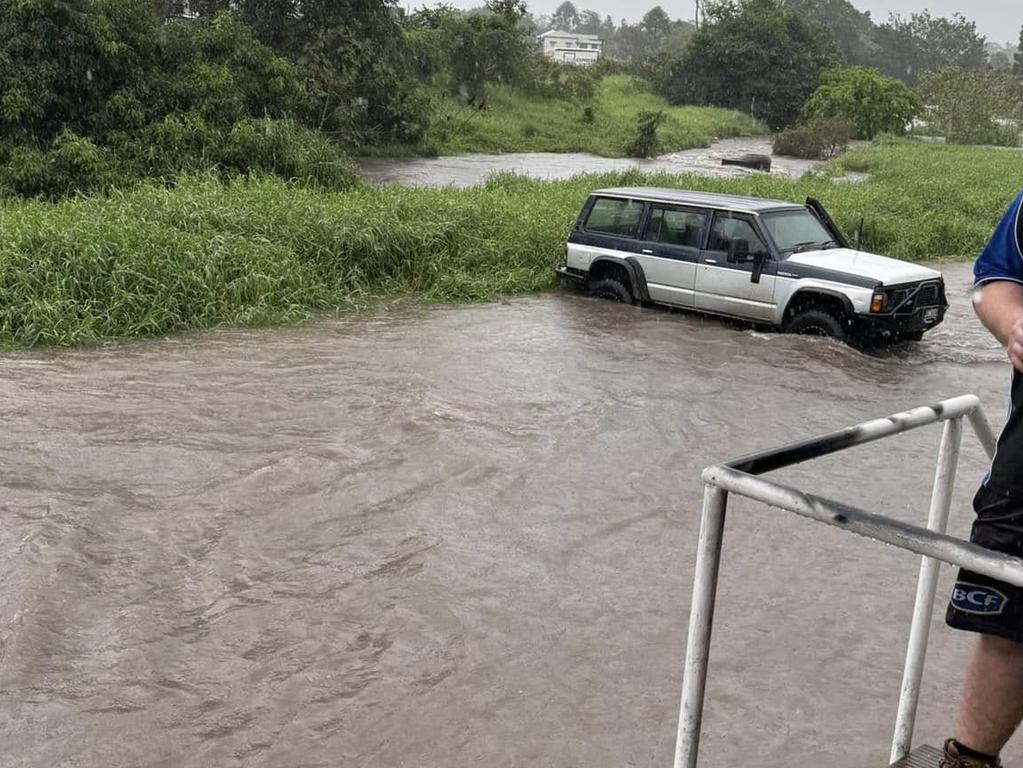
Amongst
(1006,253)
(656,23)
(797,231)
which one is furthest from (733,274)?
(656,23)

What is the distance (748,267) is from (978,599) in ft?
30.7

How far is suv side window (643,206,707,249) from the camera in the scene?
471 inches

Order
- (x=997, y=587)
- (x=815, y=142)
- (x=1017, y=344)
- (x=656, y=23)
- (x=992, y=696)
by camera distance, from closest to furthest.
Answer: (x=1017, y=344)
(x=997, y=587)
(x=992, y=696)
(x=815, y=142)
(x=656, y=23)

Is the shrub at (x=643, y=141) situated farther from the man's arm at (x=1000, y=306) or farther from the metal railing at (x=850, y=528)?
the man's arm at (x=1000, y=306)

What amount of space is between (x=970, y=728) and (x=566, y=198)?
624 inches

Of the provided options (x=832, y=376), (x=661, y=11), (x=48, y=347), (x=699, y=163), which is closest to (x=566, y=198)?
(x=832, y=376)

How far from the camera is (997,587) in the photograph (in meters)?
2.36

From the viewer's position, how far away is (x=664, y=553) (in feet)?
20.0

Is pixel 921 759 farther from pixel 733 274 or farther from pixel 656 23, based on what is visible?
pixel 656 23

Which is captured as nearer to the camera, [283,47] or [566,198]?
[566,198]

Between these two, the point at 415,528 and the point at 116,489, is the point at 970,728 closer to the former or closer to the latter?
the point at 415,528

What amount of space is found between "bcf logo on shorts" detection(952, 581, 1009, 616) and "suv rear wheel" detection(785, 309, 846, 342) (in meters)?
8.76

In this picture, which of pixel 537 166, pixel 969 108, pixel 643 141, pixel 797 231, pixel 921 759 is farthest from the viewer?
pixel 969 108

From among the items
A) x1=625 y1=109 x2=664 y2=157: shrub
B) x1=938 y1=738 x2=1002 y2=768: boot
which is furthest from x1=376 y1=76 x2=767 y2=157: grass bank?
x1=938 y1=738 x2=1002 y2=768: boot
